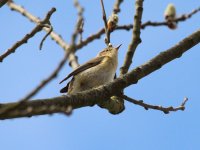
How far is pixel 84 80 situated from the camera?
657cm

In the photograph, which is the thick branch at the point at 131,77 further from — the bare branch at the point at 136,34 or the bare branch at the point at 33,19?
the bare branch at the point at 33,19

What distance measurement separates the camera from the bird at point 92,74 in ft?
21.3

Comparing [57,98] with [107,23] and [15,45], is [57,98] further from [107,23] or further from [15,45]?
[107,23]

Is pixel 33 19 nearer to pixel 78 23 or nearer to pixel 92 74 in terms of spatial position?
pixel 92 74

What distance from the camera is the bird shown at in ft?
21.3

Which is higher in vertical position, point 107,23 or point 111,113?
point 107,23

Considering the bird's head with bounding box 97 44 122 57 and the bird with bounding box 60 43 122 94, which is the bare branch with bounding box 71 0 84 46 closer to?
the bird with bounding box 60 43 122 94

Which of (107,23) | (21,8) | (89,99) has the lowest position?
(89,99)

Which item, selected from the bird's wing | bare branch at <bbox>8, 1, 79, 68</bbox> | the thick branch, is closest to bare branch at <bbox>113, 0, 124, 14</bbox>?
the thick branch

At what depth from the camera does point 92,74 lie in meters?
6.77

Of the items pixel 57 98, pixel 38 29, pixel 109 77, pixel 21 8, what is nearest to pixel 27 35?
pixel 38 29

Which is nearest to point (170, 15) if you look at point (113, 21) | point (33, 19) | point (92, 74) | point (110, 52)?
point (113, 21)

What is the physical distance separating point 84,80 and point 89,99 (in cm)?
255

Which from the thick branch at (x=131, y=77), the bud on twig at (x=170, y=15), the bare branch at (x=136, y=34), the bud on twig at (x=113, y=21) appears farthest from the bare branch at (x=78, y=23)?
the bud on twig at (x=113, y=21)
